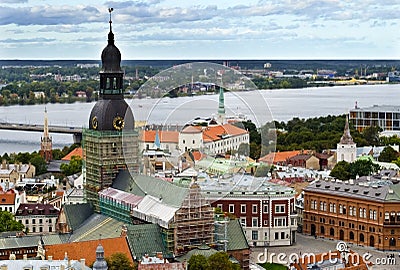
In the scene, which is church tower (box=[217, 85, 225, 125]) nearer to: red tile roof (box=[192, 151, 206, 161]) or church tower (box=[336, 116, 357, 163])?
red tile roof (box=[192, 151, 206, 161])

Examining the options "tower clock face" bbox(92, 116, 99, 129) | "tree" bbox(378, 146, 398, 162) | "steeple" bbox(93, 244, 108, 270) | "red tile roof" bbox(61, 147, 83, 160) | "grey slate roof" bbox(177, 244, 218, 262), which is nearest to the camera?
"steeple" bbox(93, 244, 108, 270)

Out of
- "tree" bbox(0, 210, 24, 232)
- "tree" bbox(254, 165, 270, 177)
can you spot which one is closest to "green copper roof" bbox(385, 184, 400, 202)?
"tree" bbox(254, 165, 270, 177)

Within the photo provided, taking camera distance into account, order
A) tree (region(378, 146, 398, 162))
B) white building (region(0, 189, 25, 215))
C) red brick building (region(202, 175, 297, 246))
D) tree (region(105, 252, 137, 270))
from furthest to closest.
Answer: tree (region(378, 146, 398, 162)), white building (region(0, 189, 25, 215)), red brick building (region(202, 175, 297, 246)), tree (region(105, 252, 137, 270))

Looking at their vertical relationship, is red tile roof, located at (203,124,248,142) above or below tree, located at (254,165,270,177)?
above

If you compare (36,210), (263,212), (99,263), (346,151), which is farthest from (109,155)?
(346,151)

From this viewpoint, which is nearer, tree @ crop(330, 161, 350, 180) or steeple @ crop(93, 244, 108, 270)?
steeple @ crop(93, 244, 108, 270)

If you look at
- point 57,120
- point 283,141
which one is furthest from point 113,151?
point 57,120

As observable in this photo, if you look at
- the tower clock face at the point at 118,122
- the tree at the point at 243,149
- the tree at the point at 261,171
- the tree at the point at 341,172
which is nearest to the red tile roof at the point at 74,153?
the tree at the point at 341,172
